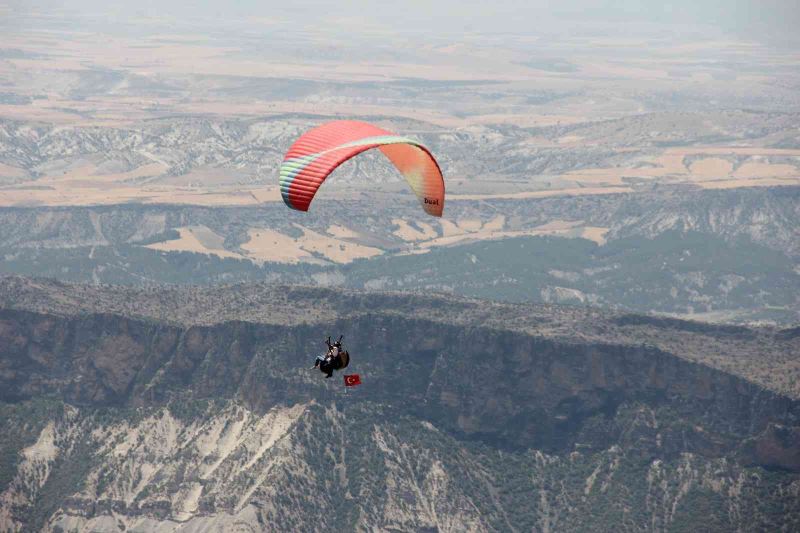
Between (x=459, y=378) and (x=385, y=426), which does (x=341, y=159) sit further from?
(x=459, y=378)

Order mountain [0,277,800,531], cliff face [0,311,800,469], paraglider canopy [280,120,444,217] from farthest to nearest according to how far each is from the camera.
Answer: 1. cliff face [0,311,800,469]
2. mountain [0,277,800,531]
3. paraglider canopy [280,120,444,217]

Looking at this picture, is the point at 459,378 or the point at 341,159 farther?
the point at 459,378

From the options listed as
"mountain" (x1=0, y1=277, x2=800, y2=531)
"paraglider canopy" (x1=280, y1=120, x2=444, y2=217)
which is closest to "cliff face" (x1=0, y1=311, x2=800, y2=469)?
"mountain" (x1=0, y1=277, x2=800, y2=531)

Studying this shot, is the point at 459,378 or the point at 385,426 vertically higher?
the point at 459,378

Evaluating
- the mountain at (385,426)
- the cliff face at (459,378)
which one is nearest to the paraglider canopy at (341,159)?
the mountain at (385,426)

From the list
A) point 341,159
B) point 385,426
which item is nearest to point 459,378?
point 385,426

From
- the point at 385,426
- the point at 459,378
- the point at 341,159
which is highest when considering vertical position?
the point at 341,159

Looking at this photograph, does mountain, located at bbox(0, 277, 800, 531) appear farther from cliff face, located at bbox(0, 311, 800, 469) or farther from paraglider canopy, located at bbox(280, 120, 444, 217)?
paraglider canopy, located at bbox(280, 120, 444, 217)

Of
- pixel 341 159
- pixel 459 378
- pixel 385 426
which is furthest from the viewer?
pixel 459 378
